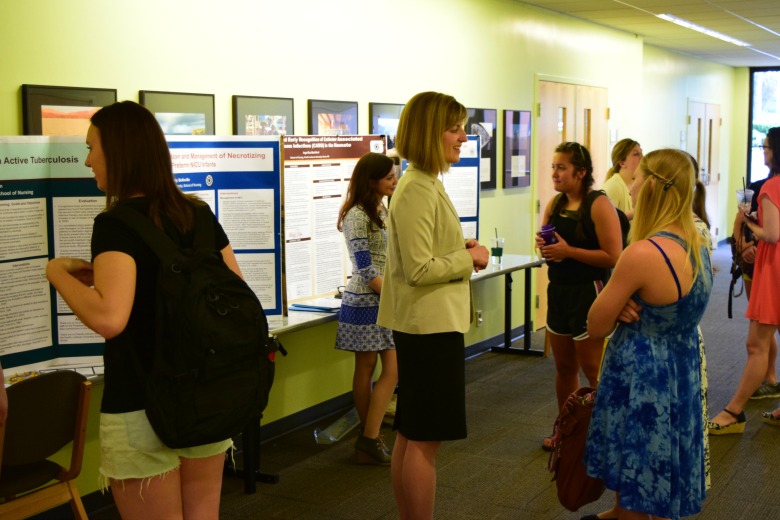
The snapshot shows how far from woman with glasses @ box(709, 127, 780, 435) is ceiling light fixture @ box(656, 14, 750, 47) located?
397 cm

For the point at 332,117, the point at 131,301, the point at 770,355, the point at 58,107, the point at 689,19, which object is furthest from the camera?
the point at 689,19

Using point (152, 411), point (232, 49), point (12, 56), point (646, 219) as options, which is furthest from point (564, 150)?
point (152, 411)

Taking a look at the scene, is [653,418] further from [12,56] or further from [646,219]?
[12,56]

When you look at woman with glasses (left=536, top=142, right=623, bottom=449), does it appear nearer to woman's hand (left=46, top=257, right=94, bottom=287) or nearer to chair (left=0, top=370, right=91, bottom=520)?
chair (left=0, top=370, right=91, bottom=520)

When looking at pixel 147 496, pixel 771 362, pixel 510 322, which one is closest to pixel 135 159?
pixel 147 496

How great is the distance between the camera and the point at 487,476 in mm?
4078

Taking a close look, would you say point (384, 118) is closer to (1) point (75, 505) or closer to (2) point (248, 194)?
(2) point (248, 194)

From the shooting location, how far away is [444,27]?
6133 millimetres

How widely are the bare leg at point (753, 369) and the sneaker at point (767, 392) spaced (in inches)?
33.7

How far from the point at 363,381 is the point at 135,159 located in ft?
8.34

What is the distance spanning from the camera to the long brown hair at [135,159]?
1901mm

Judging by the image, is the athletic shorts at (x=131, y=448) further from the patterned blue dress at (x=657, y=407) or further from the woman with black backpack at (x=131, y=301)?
the patterned blue dress at (x=657, y=407)

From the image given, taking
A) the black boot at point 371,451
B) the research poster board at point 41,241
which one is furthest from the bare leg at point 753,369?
the research poster board at point 41,241

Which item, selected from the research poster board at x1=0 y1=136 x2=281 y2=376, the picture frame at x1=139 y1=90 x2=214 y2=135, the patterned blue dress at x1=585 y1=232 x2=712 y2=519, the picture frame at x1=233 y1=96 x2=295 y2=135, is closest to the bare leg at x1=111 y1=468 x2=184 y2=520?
the research poster board at x1=0 y1=136 x2=281 y2=376
